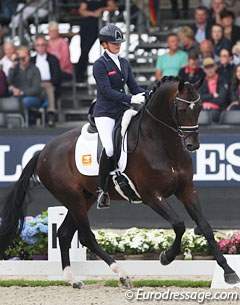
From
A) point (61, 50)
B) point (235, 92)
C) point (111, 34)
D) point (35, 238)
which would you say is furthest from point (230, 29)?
point (111, 34)

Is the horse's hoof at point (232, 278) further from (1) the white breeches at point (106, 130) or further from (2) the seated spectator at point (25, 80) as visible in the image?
(2) the seated spectator at point (25, 80)

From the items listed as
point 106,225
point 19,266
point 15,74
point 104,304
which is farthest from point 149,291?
point 15,74

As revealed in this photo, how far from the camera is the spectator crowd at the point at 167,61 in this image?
16.2 metres

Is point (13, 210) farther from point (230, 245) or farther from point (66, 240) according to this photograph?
point (230, 245)

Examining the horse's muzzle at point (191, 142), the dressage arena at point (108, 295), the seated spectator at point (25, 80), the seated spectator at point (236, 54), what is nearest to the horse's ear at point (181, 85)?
the horse's muzzle at point (191, 142)

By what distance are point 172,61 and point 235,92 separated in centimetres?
134

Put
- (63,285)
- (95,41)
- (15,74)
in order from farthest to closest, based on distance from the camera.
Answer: (95,41) < (15,74) < (63,285)

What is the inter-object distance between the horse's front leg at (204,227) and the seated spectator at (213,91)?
20.6 ft

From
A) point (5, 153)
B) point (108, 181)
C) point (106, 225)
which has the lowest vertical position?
point (106, 225)

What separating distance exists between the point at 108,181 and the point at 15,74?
7181 mm

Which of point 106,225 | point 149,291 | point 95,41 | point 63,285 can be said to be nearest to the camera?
point 149,291

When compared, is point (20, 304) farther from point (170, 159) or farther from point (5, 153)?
point (5, 153)

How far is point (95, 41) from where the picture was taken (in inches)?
722

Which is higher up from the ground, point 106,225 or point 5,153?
point 5,153
